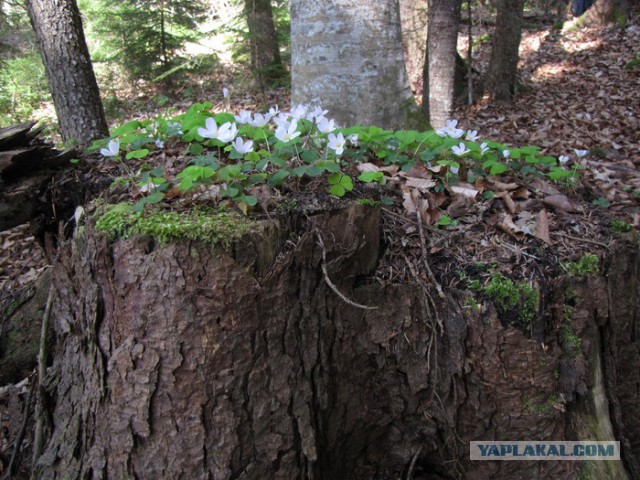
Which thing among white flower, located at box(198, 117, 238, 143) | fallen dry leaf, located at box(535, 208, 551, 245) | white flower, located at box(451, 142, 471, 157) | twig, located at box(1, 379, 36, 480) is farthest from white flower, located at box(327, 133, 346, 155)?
twig, located at box(1, 379, 36, 480)

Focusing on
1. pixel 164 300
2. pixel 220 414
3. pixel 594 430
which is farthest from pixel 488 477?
pixel 164 300

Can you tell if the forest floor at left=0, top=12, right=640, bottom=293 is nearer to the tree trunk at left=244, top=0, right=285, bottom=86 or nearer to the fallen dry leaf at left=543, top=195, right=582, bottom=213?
the tree trunk at left=244, top=0, right=285, bottom=86

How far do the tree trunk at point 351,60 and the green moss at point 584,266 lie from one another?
2235 mm

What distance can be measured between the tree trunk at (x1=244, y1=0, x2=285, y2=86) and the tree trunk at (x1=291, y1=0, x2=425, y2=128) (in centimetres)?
590

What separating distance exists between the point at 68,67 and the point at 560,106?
28.3 ft

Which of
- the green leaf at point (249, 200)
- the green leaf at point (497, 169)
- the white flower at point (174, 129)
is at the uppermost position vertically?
the white flower at point (174, 129)

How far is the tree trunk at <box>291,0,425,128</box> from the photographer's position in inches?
144

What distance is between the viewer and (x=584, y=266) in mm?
2129

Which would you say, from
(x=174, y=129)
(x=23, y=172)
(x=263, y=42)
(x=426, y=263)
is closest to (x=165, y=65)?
(x=263, y=42)

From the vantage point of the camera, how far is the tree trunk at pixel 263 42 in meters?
9.46

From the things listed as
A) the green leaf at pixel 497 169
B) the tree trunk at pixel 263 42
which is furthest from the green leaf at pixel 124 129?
the tree trunk at pixel 263 42

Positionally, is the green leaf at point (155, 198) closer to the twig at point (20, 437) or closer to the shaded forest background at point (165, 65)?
the twig at point (20, 437)

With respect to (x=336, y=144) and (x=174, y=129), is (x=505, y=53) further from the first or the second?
(x=174, y=129)

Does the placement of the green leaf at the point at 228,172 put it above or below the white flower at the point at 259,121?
below
